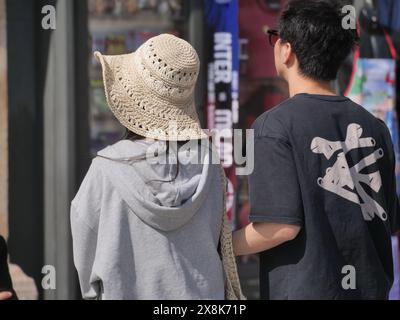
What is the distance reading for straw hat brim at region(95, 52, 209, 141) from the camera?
2.32 m

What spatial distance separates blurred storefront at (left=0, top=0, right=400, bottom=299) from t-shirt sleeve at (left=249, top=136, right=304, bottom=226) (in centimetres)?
223

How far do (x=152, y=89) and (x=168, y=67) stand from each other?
0.09 metres

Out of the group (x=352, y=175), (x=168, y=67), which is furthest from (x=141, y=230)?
(x=352, y=175)

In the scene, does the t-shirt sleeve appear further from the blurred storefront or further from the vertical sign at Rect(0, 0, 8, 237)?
the vertical sign at Rect(0, 0, 8, 237)

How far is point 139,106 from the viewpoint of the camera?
233 cm

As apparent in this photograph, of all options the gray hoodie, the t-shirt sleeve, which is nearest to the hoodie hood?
the gray hoodie

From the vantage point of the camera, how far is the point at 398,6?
4883 millimetres

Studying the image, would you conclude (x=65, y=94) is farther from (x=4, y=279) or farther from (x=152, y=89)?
(x=152, y=89)

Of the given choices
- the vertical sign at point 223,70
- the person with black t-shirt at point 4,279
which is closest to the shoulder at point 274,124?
the person with black t-shirt at point 4,279

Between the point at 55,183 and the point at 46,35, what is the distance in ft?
3.03

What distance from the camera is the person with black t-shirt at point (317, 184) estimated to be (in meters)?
2.35

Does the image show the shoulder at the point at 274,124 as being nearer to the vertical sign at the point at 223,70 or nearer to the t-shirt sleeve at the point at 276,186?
the t-shirt sleeve at the point at 276,186
